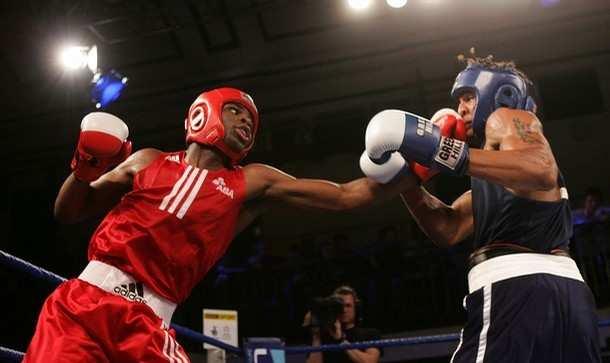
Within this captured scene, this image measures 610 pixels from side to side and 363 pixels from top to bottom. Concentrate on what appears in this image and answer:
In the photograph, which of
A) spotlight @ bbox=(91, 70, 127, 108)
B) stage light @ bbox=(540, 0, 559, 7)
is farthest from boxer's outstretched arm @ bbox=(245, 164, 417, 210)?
stage light @ bbox=(540, 0, 559, 7)

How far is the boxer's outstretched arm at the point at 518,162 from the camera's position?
1653mm

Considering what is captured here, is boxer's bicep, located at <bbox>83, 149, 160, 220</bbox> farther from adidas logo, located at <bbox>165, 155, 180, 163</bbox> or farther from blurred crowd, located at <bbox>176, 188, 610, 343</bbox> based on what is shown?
blurred crowd, located at <bbox>176, 188, 610, 343</bbox>

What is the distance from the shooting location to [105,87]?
266 inches

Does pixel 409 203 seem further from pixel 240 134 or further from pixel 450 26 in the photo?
pixel 450 26

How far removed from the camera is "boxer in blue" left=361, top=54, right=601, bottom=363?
5.35 ft

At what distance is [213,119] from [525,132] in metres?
0.90

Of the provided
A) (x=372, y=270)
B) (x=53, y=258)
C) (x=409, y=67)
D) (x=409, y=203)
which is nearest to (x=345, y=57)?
(x=409, y=67)

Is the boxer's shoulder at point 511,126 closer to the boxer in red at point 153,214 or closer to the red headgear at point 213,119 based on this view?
the boxer in red at point 153,214

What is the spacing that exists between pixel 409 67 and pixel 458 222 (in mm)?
6526

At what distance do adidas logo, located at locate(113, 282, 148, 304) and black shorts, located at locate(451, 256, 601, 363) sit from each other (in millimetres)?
854

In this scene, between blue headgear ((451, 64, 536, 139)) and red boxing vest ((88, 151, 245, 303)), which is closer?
red boxing vest ((88, 151, 245, 303))

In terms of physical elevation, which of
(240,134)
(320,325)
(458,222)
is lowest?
(320,325)

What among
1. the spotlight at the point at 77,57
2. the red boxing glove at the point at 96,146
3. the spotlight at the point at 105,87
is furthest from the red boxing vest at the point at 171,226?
the spotlight at the point at 105,87

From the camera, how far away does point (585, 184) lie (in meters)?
8.02
